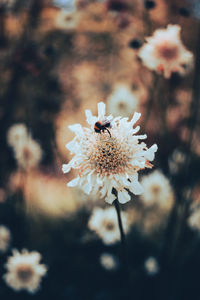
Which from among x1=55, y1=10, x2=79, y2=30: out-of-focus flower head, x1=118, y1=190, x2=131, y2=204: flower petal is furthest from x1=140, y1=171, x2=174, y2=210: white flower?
x1=55, y1=10, x2=79, y2=30: out-of-focus flower head

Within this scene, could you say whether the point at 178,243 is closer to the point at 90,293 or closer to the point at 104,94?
the point at 90,293

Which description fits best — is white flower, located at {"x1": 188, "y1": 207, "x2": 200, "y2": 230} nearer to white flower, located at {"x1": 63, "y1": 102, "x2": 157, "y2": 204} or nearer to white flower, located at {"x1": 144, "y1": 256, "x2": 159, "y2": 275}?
white flower, located at {"x1": 144, "y1": 256, "x2": 159, "y2": 275}

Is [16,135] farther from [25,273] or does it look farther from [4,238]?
[25,273]

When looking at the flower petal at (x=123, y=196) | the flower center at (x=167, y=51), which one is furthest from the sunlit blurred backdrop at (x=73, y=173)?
the flower petal at (x=123, y=196)

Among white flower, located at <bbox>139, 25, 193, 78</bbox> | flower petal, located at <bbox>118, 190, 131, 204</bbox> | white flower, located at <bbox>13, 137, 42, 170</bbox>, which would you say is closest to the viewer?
flower petal, located at <bbox>118, 190, 131, 204</bbox>

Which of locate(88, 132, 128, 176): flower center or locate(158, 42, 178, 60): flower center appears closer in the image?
locate(88, 132, 128, 176): flower center

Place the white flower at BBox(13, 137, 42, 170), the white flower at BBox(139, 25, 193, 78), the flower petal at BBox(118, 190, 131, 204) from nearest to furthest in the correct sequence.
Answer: the flower petal at BBox(118, 190, 131, 204) → the white flower at BBox(139, 25, 193, 78) → the white flower at BBox(13, 137, 42, 170)
